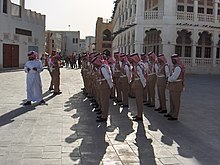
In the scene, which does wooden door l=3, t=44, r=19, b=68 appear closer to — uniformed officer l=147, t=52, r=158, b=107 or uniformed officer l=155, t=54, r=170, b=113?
uniformed officer l=147, t=52, r=158, b=107

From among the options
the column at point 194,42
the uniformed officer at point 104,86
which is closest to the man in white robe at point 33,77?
the uniformed officer at point 104,86

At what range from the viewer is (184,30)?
32656 millimetres

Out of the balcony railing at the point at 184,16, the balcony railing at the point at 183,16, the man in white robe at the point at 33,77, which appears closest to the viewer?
the man in white robe at the point at 33,77

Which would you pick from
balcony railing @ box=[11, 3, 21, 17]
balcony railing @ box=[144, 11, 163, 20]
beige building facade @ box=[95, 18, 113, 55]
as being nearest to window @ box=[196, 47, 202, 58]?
balcony railing @ box=[144, 11, 163, 20]

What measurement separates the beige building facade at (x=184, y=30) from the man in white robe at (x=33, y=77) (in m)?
20.0

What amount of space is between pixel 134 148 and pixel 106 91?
2.96 meters

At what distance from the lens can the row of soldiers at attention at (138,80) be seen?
9695 millimetres

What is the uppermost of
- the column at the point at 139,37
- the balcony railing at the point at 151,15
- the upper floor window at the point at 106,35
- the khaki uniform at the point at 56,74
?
the upper floor window at the point at 106,35

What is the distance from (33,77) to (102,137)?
17.2 feet

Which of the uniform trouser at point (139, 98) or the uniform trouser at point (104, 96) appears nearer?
the uniform trouser at point (104, 96)

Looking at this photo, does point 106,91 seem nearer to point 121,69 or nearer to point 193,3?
point 121,69

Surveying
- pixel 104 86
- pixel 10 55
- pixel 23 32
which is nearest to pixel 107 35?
pixel 23 32

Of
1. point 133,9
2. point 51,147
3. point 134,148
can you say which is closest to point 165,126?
point 134,148

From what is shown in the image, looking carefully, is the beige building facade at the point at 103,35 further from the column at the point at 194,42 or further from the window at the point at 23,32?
the column at the point at 194,42
